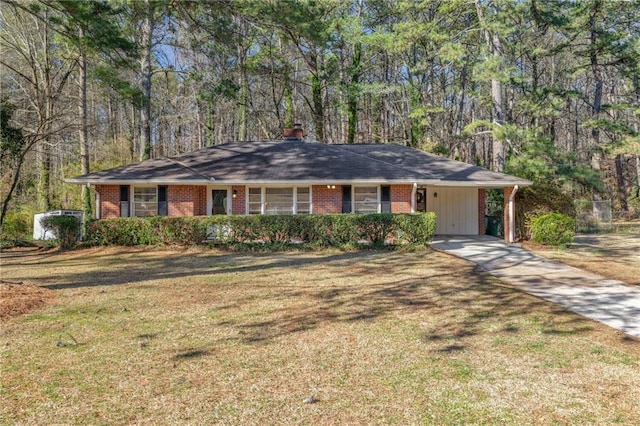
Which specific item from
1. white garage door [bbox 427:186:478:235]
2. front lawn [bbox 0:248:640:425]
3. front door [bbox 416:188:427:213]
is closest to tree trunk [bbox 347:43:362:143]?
front door [bbox 416:188:427:213]

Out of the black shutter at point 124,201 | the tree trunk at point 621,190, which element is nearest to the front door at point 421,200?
the black shutter at point 124,201

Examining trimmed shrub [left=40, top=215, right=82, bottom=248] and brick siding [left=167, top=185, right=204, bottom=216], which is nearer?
trimmed shrub [left=40, top=215, right=82, bottom=248]

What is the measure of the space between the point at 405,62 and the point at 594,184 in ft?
50.1

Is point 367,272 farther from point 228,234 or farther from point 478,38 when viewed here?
point 478,38

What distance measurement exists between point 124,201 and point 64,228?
2321mm

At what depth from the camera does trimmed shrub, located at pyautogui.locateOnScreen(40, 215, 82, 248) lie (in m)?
13.6

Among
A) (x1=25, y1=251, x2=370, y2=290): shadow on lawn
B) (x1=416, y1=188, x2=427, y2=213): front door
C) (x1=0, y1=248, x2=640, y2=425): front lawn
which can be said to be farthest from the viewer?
(x1=416, y1=188, x2=427, y2=213): front door

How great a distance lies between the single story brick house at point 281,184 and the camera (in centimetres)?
1498

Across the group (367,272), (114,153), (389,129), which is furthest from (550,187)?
(114,153)

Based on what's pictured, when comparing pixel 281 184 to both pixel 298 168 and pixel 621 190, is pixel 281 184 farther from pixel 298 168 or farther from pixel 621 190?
pixel 621 190

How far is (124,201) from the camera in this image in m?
15.3

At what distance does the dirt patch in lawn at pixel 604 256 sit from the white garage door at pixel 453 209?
3398 mm

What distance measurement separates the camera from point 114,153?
24297 mm

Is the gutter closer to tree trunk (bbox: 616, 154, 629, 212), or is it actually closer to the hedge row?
the hedge row
